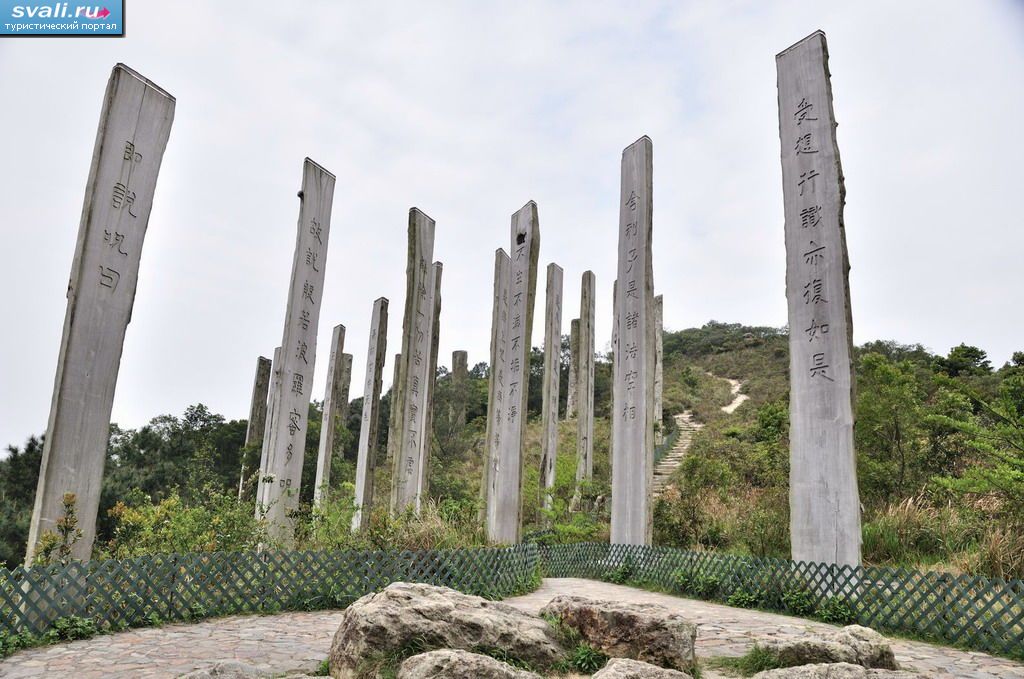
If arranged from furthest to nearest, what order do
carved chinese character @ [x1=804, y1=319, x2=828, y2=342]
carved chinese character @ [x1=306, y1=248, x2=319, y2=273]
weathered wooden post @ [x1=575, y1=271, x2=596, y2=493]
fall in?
weathered wooden post @ [x1=575, y1=271, x2=596, y2=493]
carved chinese character @ [x1=306, y1=248, x2=319, y2=273]
carved chinese character @ [x1=804, y1=319, x2=828, y2=342]

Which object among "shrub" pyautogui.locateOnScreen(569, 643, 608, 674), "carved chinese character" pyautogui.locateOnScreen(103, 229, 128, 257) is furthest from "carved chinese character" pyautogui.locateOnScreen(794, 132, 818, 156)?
"carved chinese character" pyautogui.locateOnScreen(103, 229, 128, 257)

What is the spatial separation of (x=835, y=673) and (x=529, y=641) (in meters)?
1.97

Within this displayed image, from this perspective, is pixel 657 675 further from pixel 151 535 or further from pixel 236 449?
pixel 236 449

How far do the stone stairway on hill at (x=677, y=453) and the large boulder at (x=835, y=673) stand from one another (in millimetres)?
12484

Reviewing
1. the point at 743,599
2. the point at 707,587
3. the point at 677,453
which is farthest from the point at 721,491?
the point at 677,453

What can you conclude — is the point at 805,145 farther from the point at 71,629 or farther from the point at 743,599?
the point at 71,629

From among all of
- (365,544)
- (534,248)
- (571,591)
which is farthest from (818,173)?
(365,544)

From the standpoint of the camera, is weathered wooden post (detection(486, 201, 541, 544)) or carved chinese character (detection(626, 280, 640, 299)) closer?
weathered wooden post (detection(486, 201, 541, 544))

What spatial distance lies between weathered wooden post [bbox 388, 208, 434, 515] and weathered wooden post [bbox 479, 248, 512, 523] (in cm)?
129

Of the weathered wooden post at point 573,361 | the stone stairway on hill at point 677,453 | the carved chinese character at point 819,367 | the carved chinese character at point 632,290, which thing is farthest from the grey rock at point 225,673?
the weathered wooden post at point 573,361

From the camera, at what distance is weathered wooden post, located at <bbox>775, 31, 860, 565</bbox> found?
7816 millimetres

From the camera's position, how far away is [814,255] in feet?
27.8

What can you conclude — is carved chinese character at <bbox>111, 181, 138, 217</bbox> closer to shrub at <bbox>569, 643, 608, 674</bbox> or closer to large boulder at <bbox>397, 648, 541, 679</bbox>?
large boulder at <bbox>397, 648, 541, 679</bbox>

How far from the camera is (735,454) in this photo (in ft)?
66.9
